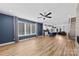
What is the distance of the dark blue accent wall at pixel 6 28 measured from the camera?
4082mm

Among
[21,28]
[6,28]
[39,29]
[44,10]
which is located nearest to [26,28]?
[21,28]

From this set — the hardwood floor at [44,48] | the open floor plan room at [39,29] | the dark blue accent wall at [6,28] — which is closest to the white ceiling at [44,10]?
the open floor plan room at [39,29]

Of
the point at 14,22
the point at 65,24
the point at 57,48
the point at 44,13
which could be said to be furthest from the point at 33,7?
the point at 57,48

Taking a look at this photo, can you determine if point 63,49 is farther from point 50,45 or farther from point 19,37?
point 19,37

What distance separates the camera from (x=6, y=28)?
418 centimetres

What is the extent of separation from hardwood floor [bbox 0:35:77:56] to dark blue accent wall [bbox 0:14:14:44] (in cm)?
26

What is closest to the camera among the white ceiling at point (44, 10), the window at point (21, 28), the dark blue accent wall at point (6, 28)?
the white ceiling at point (44, 10)

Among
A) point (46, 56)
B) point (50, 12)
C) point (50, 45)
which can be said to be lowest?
point (46, 56)

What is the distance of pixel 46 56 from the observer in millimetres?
3846

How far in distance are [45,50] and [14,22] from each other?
3.91 feet

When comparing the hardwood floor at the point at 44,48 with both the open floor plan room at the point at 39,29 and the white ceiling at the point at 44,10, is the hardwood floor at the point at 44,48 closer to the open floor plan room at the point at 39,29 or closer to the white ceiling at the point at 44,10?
the open floor plan room at the point at 39,29

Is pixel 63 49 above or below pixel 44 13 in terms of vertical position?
below

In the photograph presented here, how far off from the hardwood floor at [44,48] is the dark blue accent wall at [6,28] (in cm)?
26

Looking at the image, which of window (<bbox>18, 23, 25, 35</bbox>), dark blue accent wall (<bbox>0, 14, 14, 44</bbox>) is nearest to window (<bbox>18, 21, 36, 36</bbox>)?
window (<bbox>18, 23, 25, 35</bbox>)
